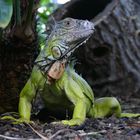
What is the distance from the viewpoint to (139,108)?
17.7 feet

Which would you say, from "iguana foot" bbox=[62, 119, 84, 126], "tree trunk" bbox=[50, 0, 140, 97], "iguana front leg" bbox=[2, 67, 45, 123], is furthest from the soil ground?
"tree trunk" bbox=[50, 0, 140, 97]

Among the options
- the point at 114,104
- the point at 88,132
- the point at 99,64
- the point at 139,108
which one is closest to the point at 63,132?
the point at 88,132

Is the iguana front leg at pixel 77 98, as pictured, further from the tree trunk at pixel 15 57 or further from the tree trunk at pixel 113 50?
the tree trunk at pixel 113 50

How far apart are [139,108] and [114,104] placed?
130 cm

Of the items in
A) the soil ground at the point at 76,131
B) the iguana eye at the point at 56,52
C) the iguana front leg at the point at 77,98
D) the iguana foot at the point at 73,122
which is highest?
the iguana eye at the point at 56,52

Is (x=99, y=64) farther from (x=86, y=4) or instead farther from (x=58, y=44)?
(x=58, y=44)

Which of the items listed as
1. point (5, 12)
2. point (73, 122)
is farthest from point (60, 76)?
point (5, 12)

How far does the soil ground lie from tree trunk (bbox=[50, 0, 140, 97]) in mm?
2557

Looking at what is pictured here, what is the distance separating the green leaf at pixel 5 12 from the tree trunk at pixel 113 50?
330 cm

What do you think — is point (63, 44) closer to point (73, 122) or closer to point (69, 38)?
point (69, 38)

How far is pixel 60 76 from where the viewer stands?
3662 mm

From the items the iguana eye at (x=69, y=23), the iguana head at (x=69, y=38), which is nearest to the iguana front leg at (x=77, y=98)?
the iguana head at (x=69, y=38)

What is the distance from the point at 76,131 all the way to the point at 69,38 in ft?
2.74

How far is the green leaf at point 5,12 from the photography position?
8.73 ft
